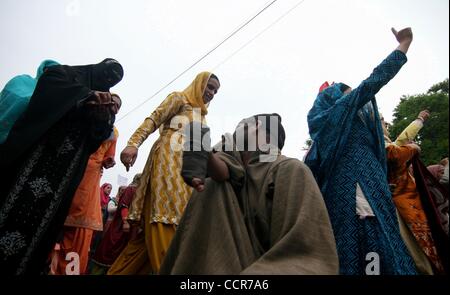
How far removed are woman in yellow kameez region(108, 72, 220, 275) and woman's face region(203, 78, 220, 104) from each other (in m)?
0.11

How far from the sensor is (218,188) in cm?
150

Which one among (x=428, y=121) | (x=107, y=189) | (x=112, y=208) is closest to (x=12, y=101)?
(x=112, y=208)

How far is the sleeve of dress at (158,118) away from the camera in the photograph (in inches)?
105

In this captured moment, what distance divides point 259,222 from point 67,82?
1599 mm

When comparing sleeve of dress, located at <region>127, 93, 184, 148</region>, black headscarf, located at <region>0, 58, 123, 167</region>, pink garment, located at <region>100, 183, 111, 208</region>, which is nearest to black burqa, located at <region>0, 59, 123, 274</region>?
black headscarf, located at <region>0, 58, 123, 167</region>

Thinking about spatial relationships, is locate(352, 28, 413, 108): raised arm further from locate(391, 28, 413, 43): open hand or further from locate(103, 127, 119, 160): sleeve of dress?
locate(103, 127, 119, 160): sleeve of dress

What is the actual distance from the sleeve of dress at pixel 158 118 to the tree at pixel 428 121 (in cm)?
1256

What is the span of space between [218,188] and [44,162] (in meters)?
1.21

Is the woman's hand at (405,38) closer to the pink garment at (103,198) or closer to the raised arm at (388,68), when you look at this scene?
the raised arm at (388,68)

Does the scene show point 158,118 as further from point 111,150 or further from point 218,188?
point 218,188
